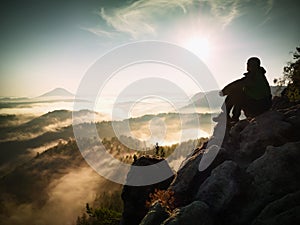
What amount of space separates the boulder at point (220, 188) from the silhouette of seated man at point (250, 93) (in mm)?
7638

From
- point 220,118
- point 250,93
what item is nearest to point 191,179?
point 220,118

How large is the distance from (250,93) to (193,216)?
12979mm

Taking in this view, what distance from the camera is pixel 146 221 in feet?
55.2

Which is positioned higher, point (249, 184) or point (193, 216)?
point (249, 184)

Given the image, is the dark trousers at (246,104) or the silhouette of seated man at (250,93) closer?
the silhouette of seated man at (250,93)

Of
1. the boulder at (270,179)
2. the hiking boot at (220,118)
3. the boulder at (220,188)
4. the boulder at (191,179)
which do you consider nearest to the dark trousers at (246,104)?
the hiking boot at (220,118)

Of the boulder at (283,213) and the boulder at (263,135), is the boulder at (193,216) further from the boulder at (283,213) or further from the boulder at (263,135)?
the boulder at (263,135)

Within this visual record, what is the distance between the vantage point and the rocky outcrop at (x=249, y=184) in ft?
46.0

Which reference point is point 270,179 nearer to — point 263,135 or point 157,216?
point 263,135

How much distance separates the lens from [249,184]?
53.4ft

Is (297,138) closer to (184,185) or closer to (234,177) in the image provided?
(234,177)

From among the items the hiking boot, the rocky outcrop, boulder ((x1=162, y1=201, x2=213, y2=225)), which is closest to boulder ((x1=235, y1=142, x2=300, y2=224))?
the rocky outcrop

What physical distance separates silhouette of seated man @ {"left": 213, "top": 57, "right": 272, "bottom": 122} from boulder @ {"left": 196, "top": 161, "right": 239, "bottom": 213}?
25.1 feet

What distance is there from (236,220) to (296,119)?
10571 millimetres
